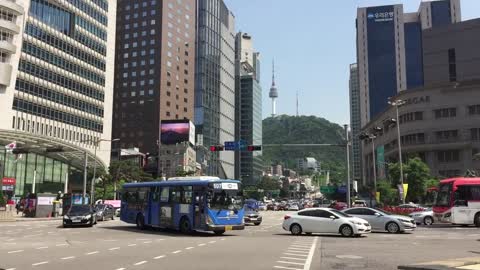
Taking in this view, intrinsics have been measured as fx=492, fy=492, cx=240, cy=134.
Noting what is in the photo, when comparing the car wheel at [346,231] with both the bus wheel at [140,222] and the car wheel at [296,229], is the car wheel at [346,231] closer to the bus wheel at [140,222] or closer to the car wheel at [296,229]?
the car wheel at [296,229]

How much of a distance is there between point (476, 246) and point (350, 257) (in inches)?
279

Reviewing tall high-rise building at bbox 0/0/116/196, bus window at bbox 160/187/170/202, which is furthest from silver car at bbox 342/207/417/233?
tall high-rise building at bbox 0/0/116/196

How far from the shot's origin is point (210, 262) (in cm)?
1457

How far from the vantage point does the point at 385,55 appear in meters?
168

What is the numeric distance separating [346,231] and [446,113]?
75372 mm

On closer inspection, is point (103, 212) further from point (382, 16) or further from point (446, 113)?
point (382, 16)

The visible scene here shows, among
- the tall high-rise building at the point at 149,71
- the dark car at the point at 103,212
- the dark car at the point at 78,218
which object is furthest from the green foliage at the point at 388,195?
the tall high-rise building at the point at 149,71

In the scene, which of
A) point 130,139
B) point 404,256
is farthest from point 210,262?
point 130,139

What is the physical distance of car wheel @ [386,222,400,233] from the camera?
91.9 feet

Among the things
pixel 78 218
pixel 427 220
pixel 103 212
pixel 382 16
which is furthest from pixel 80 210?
pixel 382 16

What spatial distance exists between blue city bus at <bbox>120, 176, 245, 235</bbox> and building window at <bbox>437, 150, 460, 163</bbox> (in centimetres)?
7620

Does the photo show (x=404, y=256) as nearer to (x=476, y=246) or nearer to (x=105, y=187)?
(x=476, y=246)

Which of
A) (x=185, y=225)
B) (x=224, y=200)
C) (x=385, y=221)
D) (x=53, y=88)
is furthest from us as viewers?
(x=53, y=88)

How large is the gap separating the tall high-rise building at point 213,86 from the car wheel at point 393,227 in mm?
136812
